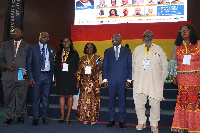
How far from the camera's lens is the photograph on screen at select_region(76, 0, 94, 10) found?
7.25m

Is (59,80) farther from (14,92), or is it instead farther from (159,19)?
(159,19)

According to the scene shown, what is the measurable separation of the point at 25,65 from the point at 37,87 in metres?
0.51

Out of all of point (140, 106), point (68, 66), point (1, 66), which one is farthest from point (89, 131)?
point (1, 66)

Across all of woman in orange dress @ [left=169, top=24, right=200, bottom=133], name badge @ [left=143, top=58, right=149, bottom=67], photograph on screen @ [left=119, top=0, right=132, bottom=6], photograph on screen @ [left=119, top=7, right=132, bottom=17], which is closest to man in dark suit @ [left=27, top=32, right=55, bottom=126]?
name badge @ [left=143, top=58, right=149, bottom=67]

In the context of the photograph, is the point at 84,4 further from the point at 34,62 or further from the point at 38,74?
the point at 38,74

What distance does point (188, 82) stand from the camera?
2797 millimetres

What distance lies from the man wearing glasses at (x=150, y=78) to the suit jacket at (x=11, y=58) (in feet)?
6.98

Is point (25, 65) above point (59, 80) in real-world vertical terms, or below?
above

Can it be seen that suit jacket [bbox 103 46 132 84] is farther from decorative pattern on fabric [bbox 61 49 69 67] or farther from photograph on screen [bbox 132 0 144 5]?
photograph on screen [bbox 132 0 144 5]

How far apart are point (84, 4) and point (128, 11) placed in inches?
67.0

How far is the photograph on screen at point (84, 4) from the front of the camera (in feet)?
23.8

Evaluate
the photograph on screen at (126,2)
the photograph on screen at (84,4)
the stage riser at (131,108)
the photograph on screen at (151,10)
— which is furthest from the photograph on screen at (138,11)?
the stage riser at (131,108)

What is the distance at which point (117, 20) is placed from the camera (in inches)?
282

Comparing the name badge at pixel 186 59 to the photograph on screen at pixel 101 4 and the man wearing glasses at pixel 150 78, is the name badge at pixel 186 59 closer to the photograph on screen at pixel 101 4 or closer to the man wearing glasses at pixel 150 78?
the man wearing glasses at pixel 150 78
